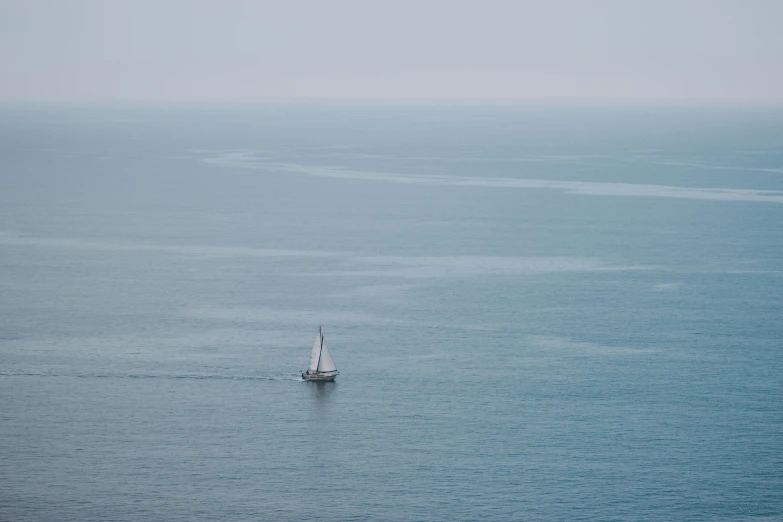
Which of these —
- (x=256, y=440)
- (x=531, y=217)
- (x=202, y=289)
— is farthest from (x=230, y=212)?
(x=256, y=440)

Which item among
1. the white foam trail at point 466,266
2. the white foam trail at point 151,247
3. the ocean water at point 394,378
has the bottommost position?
the ocean water at point 394,378

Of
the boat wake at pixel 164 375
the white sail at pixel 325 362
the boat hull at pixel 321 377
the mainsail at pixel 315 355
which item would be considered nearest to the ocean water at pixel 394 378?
the boat wake at pixel 164 375

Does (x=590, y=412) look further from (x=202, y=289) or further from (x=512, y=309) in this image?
(x=202, y=289)

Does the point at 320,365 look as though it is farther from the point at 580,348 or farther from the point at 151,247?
the point at 151,247

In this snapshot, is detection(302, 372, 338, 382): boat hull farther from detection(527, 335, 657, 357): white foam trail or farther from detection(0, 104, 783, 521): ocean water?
detection(527, 335, 657, 357): white foam trail

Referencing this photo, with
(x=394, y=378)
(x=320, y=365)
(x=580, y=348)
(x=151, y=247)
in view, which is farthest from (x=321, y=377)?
(x=151, y=247)

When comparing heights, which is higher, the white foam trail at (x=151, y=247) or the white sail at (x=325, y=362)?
the white foam trail at (x=151, y=247)

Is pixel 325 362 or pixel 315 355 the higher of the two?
pixel 315 355

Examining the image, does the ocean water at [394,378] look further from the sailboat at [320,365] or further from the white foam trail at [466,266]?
the sailboat at [320,365]
